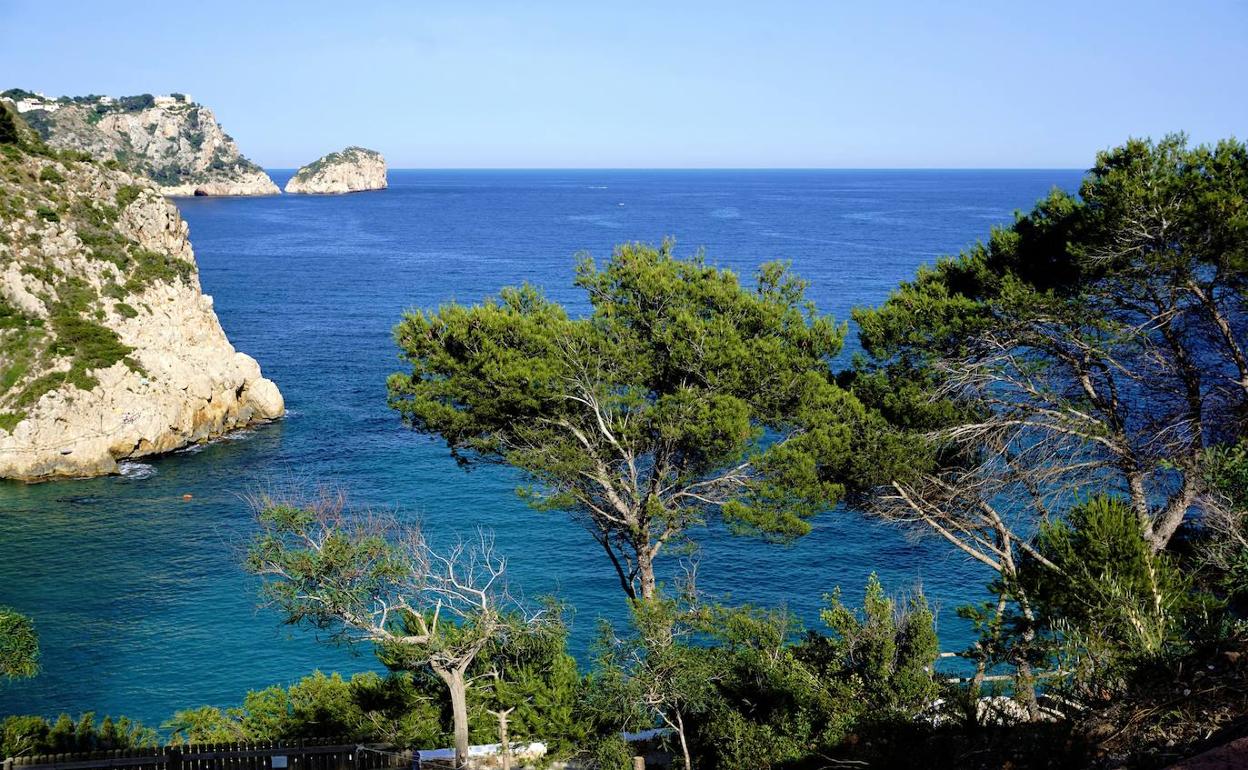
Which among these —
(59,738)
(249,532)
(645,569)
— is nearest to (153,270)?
(249,532)

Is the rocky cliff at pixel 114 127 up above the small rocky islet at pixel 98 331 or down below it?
above

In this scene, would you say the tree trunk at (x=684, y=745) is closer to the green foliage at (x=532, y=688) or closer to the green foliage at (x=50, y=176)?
the green foliage at (x=532, y=688)

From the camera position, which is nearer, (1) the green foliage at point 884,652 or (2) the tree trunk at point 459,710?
(1) the green foliage at point 884,652


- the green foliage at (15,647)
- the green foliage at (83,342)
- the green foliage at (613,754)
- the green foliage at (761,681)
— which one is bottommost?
the green foliage at (15,647)

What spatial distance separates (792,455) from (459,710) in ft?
24.2

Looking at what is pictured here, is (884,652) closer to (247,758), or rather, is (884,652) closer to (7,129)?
(247,758)

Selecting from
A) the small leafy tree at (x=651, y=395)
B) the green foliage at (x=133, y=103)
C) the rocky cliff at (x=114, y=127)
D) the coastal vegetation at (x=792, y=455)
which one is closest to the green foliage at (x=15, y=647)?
the coastal vegetation at (x=792, y=455)

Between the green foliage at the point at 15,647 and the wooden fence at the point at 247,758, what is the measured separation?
6069 mm

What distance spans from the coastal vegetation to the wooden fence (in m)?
1.36

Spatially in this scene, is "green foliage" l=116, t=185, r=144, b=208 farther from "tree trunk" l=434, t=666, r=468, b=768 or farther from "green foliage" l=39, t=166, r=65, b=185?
"tree trunk" l=434, t=666, r=468, b=768

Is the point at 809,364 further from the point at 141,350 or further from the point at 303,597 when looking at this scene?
the point at 141,350

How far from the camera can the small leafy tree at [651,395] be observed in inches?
704

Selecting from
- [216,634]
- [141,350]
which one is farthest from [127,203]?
[216,634]

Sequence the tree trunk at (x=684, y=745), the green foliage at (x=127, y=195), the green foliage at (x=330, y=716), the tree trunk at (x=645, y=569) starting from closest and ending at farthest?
the tree trunk at (x=684, y=745)
the green foliage at (x=330, y=716)
the tree trunk at (x=645, y=569)
the green foliage at (x=127, y=195)
